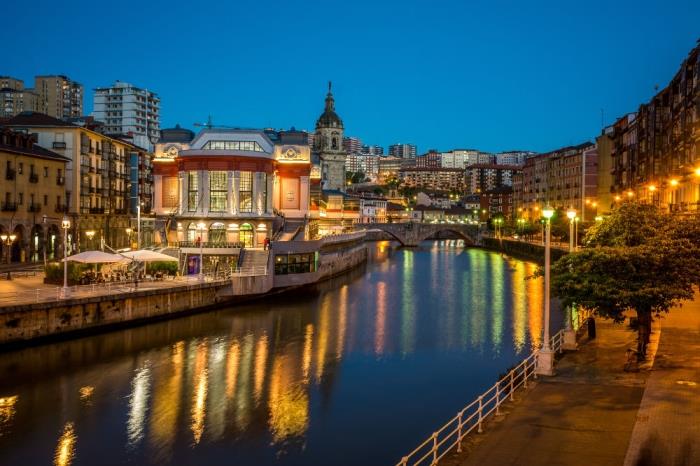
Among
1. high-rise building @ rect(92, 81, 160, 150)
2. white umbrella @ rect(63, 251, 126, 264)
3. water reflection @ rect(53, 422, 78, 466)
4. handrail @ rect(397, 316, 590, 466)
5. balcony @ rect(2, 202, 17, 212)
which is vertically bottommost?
water reflection @ rect(53, 422, 78, 466)

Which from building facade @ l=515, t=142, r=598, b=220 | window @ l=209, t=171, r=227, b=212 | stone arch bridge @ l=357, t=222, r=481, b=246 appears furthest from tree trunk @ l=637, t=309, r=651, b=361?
stone arch bridge @ l=357, t=222, r=481, b=246

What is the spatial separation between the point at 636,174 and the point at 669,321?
191ft

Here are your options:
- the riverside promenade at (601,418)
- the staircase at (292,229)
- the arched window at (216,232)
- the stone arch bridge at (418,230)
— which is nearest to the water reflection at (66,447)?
the riverside promenade at (601,418)

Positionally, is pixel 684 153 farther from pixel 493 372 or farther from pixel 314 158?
pixel 314 158

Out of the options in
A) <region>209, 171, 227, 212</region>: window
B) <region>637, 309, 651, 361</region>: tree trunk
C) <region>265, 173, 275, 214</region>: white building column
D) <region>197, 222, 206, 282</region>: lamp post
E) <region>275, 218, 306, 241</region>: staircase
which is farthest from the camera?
<region>275, 218, 306, 241</region>: staircase

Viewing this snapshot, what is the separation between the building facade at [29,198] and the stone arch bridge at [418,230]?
335 ft

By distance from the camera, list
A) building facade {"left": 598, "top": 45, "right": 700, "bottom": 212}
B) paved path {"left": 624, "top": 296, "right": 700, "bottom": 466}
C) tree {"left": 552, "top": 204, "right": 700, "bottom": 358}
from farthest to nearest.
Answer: building facade {"left": 598, "top": 45, "right": 700, "bottom": 212} < tree {"left": 552, "top": 204, "right": 700, "bottom": 358} < paved path {"left": 624, "top": 296, "right": 700, "bottom": 466}

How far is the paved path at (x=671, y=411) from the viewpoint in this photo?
17.4 metres

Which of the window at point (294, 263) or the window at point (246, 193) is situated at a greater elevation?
the window at point (246, 193)

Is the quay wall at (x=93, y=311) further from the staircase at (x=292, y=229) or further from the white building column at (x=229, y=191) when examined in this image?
the staircase at (x=292, y=229)

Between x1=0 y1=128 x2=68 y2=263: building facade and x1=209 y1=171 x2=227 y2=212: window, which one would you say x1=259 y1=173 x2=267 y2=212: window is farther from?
x1=0 y1=128 x2=68 y2=263: building facade

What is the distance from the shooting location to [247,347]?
41.3 m

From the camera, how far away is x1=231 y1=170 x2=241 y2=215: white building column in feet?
235

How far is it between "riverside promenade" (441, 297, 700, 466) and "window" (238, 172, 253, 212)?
47.9 m
